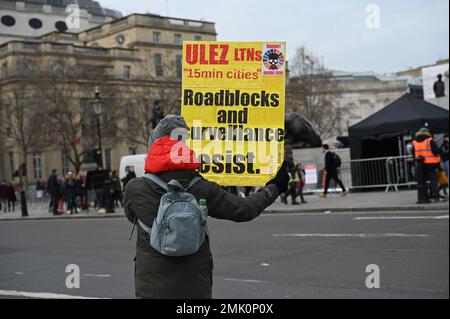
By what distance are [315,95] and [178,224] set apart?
4897 centimetres

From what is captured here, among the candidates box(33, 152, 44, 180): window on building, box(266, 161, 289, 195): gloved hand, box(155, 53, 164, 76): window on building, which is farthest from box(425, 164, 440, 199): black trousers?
box(33, 152, 44, 180): window on building

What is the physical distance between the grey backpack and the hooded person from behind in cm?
9

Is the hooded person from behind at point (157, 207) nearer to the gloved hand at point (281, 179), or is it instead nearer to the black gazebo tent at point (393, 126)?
the gloved hand at point (281, 179)

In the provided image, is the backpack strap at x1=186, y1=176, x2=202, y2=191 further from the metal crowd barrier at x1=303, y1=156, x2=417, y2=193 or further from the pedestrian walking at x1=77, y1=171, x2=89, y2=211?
the pedestrian walking at x1=77, y1=171, x2=89, y2=211

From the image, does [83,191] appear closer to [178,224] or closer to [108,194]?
[108,194]

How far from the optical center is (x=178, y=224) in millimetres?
3309

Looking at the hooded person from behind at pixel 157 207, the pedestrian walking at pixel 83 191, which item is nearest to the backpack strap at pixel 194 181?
the hooded person from behind at pixel 157 207

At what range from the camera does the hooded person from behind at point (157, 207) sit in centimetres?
346

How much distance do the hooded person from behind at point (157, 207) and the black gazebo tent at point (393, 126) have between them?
69.4 ft

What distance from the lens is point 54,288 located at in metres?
8.60

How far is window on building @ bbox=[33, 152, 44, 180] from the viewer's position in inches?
2036

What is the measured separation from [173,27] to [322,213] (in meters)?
14.4
